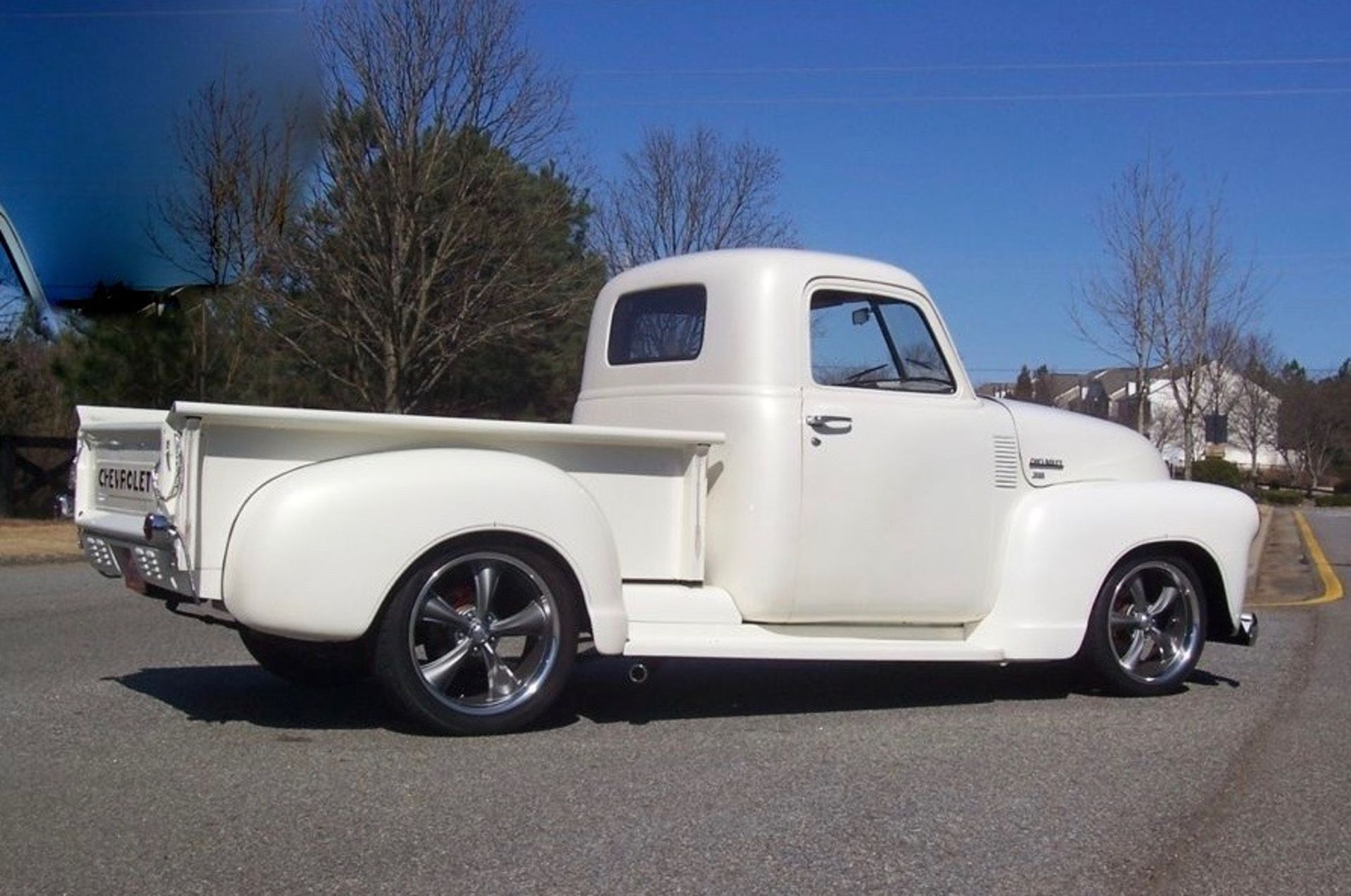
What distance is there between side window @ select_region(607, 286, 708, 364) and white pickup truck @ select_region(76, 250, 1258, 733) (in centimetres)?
1

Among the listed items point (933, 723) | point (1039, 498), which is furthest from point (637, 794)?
point (1039, 498)

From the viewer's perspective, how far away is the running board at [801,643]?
236 inches

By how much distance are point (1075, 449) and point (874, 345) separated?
1268 millimetres

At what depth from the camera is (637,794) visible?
16.8 feet

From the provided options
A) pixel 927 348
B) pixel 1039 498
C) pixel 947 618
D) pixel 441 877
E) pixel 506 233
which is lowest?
pixel 441 877

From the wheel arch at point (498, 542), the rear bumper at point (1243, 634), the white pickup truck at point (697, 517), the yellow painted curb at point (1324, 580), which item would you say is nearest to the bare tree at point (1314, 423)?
the yellow painted curb at point (1324, 580)

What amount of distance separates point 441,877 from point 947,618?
3329 mm

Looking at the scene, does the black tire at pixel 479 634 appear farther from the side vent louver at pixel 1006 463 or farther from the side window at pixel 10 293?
the side window at pixel 10 293

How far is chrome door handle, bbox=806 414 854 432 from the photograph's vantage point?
21.2 ft

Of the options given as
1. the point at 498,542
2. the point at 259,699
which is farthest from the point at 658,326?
the point at 259,699

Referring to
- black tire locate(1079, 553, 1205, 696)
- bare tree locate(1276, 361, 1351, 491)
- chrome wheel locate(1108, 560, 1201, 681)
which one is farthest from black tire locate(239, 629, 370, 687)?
bare tree locate(1276, 361, 1351, 491)

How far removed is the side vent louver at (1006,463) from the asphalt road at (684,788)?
3.51 feet

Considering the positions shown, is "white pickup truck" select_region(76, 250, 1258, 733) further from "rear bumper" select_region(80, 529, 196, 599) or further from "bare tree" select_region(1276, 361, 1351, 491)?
"bare tree" select_region(1276, 361, 1351, 491)

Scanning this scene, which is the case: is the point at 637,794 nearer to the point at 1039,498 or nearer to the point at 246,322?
the point at 1039,498
